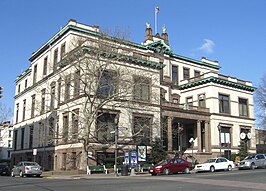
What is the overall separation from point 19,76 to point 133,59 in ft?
106

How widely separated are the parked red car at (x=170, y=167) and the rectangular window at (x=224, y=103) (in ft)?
71.8

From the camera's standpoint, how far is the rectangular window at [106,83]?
3547 cm

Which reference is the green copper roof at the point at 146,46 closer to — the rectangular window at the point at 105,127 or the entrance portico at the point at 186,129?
the entrance portico at the point at 186,129

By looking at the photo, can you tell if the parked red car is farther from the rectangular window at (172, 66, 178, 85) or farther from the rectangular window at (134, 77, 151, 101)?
the rectangular window at (172, 66, 178, 85)

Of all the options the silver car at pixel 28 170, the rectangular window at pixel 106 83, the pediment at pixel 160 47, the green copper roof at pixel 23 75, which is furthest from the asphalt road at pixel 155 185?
the green copper roof at pixel 23 75

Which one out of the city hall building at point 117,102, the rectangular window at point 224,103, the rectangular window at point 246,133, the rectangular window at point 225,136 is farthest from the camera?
the rectangular window at point 246,133

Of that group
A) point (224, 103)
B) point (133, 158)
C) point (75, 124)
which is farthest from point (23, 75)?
point (133, 158)

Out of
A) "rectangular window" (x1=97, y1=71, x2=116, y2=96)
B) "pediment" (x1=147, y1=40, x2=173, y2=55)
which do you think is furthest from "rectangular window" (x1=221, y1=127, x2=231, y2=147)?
"rectangular window" (x1=97, y1=71, x2=116, y2=96)

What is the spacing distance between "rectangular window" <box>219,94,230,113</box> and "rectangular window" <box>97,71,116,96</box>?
21.1 metres

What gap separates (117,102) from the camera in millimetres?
38625

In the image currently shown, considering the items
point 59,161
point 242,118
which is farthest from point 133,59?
point 242,118

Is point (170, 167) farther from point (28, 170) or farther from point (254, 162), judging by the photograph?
point (28, 170)

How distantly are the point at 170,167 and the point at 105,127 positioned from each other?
9.83m

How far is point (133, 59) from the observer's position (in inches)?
1608
